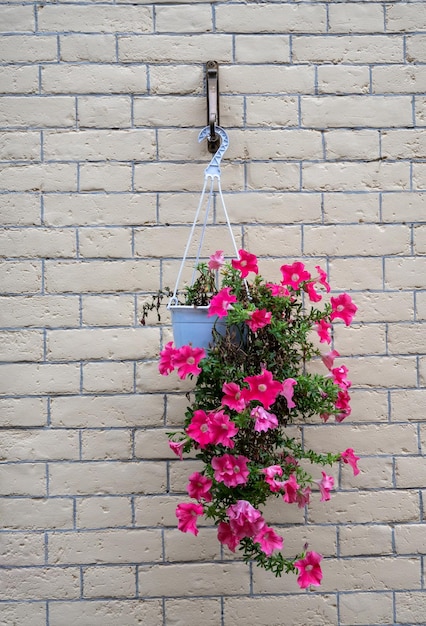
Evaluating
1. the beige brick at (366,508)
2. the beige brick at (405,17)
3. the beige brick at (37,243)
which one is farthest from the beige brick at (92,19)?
the beige brick at (366,508)

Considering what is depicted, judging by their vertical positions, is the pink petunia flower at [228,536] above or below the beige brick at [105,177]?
below

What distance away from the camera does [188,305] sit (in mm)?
1950

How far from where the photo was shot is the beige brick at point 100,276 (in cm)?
226

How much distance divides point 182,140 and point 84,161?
32cm

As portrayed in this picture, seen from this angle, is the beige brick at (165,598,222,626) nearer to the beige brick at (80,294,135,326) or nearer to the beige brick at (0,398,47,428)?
the beige brick at (0,398,47,428)

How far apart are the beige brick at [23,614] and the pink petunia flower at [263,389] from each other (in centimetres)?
104

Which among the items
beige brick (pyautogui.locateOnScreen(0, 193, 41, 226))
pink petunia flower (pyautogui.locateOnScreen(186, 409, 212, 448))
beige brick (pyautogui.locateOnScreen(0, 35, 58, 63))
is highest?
beige brick (pyautogui.locateOnScreen(0, 35, 58, 63))

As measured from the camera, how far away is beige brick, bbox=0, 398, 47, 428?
7.32ft

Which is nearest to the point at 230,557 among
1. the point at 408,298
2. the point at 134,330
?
the point at 134,330

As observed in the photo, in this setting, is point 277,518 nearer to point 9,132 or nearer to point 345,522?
point 345,522

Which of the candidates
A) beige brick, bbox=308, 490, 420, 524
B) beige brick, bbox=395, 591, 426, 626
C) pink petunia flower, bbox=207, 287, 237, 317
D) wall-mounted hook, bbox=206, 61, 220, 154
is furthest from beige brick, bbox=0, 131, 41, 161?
beige brick, bbox=395, 591, 426, 626

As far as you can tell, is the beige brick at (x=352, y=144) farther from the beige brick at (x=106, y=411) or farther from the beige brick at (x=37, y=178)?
the beige brick at (x=106, y=411)

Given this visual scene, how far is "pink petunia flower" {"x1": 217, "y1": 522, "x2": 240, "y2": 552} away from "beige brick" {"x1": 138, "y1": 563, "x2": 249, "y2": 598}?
42 cm

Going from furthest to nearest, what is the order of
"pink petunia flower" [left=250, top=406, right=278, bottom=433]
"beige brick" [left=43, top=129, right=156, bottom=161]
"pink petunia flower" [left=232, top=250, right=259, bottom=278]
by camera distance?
"beige brick" [left=43, top=129, right=156, bottom=161], "pink petunia flower" [left=232, top=250, right=259, bottom=278], "pink petunia flower" [left=250, top=406, right=278, bottom=433]
